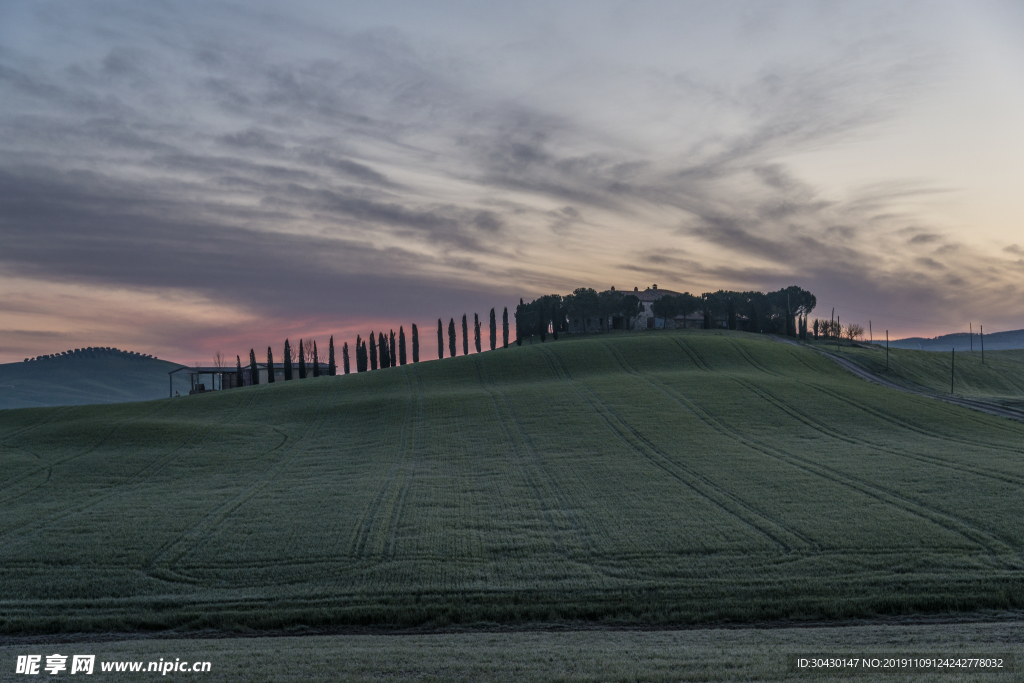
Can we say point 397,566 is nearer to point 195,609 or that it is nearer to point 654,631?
point 195,609

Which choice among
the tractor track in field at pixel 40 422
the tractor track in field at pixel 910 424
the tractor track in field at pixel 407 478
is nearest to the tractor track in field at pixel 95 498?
the tractor track in field at pixel 40 422

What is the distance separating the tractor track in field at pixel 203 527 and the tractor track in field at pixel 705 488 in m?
17.2

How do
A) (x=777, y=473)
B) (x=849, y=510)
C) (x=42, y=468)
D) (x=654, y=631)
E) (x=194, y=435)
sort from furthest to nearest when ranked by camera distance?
(x=194, y=435)
(x=42, y=468)
(x=777, y=473)
(x=849, y=510)
(x=654, y=631)

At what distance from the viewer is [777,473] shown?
29188mm

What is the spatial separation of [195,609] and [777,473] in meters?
24.0

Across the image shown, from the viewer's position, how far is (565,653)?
40.1 feet

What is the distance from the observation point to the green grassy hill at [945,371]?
68625 millimetres

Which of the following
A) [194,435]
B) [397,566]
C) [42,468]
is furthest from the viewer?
[194,435]

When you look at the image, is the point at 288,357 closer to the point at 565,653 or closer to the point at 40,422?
the point at 40,422

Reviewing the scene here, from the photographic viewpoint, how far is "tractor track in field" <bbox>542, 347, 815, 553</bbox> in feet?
66.7

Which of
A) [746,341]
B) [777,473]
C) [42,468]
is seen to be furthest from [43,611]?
[746,341]

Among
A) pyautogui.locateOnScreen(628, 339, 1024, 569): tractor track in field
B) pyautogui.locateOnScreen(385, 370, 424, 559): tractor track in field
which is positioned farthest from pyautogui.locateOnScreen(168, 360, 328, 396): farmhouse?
pyautogui.locateOnScreen(628, 339, 1024, 569): tractor track in field

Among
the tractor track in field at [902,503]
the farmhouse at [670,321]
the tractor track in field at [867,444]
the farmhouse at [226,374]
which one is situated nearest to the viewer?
the tractor track in field at [902,503]

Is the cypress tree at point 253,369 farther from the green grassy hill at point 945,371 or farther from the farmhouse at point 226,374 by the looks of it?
the green grassy hill at point 945,371
